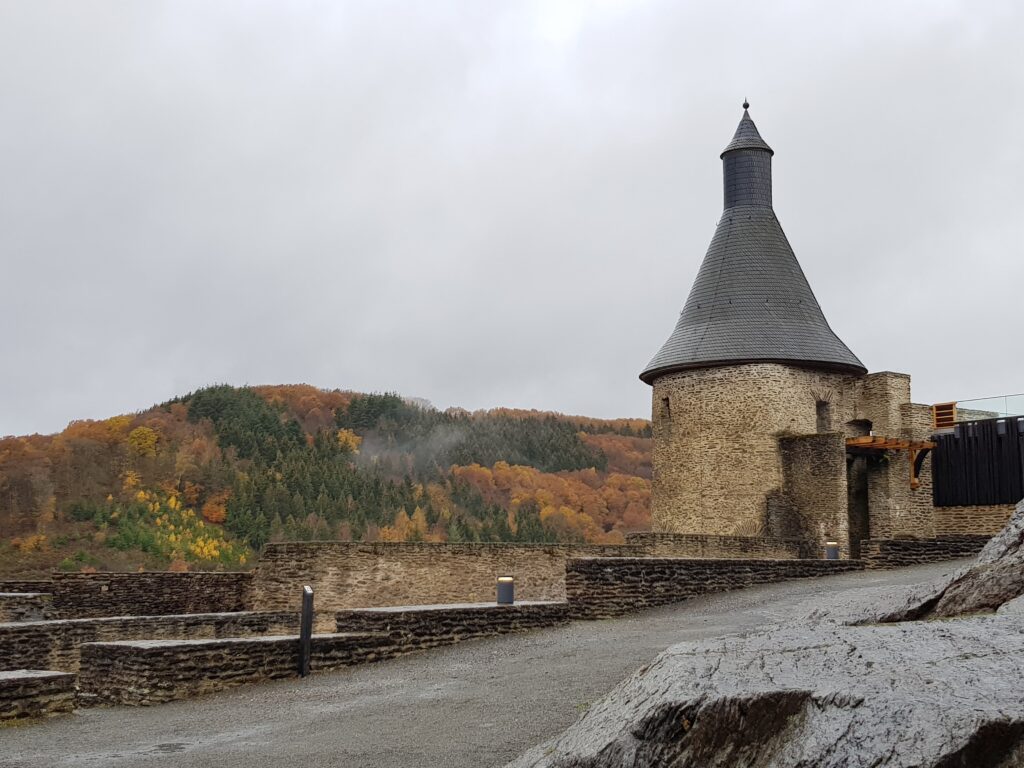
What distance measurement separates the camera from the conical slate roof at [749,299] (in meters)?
25.8

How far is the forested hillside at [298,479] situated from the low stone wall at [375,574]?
30674 millimetres

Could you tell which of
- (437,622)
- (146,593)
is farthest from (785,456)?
(437,622)

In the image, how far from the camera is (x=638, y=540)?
829 inches

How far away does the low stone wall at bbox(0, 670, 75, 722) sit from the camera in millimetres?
8250

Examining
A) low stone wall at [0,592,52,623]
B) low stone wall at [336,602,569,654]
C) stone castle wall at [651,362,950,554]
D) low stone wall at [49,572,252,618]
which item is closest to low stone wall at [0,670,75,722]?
low stone wall at [336,602,569,654]

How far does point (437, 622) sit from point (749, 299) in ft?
57.9

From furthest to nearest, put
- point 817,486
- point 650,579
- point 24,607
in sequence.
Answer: point 817,486 < point 650,579 < point 24,607

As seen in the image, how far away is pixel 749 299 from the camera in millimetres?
26922

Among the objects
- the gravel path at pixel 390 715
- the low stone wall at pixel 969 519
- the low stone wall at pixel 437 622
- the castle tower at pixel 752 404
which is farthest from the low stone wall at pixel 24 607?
the low stone wall at pixel 969 519

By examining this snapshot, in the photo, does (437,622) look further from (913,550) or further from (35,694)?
(913,550)

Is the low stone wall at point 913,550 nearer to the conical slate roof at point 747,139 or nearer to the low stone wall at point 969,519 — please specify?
the low stone wall at point 969,519

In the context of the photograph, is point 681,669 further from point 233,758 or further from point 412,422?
point 412,422

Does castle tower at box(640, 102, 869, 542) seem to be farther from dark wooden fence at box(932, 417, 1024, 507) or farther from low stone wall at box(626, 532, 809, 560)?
low stone wall at box(626, 532, 809, 560)

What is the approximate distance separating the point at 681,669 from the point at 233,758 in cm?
322
